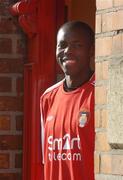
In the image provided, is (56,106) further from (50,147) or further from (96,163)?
(96,163)

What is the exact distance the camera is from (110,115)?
9.80 feet

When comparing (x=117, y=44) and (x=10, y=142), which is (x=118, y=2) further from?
(x=10, y=142)

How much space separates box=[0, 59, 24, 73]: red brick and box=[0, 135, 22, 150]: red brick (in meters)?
0.51

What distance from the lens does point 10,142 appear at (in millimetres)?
4938

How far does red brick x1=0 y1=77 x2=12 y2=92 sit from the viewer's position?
4.92 m

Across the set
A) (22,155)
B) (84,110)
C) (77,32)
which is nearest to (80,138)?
(84,110)

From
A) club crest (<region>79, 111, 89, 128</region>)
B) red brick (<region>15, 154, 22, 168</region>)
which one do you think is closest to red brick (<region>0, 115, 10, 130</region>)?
red brick (<region>15, 154, 22, 168</region>)

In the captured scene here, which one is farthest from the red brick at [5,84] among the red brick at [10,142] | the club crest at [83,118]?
the club crest at [83,118]

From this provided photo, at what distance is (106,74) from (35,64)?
1789 millimetres

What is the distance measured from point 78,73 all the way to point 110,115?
817mm

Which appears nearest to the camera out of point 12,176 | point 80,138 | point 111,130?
point 111,130

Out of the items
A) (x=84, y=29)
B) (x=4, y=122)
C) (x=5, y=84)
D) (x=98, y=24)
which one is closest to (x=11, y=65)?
(x=5, y=84)

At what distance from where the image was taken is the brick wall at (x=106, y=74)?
300 cm

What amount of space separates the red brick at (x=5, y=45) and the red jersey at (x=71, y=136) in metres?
1.19
